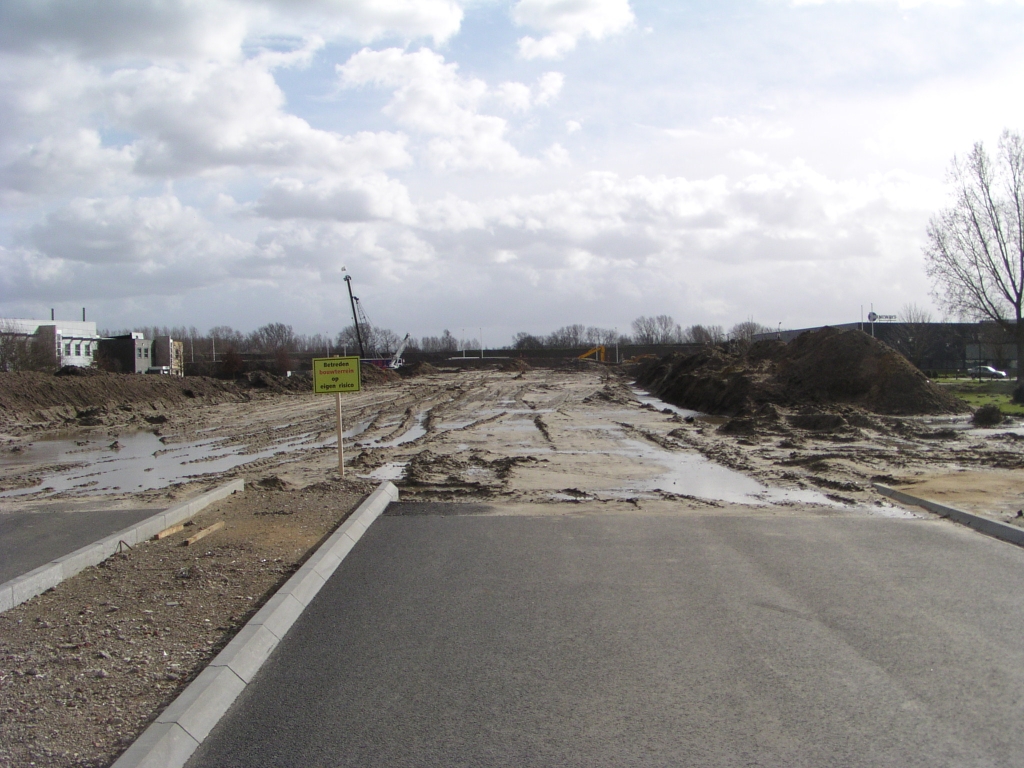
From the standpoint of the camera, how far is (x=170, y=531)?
9.41 meters

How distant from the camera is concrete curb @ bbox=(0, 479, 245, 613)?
656cm

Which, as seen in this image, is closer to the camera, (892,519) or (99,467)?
(892,519)

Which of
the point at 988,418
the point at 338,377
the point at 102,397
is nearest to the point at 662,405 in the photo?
the point at 988,418

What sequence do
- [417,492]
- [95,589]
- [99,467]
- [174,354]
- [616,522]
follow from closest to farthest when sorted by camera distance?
[95,589]
[616,522]
[417,492]
[99,467]
[174,354]

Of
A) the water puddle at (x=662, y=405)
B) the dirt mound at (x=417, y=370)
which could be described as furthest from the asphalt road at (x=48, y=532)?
the dirt mound at (x=417, y=370)

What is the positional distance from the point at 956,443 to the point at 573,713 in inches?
679

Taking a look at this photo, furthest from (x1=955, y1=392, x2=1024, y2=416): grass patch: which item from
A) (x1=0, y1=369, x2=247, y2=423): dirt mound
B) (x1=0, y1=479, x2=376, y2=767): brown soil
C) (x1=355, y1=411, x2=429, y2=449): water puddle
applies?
(x1=0, y1=369, x2=247, y2=423): dirt mound

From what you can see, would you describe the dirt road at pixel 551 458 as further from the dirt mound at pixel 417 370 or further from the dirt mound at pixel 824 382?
the dirt mound at pixel 417 370

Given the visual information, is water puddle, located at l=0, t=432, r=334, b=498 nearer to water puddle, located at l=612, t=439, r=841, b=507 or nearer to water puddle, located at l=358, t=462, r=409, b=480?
water puddle, located at l=358, t=462, r=409, b=480

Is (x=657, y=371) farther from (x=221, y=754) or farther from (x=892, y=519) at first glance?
(x=221, y=754)

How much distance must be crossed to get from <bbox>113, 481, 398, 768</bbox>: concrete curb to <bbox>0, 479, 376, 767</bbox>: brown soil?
0.16 meters

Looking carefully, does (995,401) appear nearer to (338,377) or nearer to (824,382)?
(824,382)

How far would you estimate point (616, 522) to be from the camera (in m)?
10.1

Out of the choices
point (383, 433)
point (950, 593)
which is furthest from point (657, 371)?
point (950, 593)
